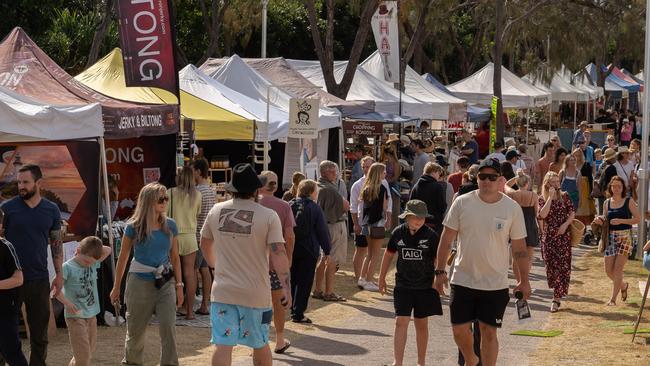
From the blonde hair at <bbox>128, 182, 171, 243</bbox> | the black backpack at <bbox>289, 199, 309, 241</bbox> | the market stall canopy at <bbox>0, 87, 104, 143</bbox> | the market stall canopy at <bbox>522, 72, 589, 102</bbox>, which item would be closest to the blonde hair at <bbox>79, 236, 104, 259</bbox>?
the blonde hair at <bbox>128, 182, 171, 243</bbox>

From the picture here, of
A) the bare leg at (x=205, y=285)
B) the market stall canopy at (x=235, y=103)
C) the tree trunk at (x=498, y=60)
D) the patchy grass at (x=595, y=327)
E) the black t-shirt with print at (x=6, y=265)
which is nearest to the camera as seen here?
the black t-shirt with print at (x=6, y=265)

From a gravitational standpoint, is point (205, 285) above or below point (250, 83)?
below

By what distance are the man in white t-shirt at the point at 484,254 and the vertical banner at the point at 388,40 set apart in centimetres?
1535

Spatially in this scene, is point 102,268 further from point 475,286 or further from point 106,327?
point 475,286

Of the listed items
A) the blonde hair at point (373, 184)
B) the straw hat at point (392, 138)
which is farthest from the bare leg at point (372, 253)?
the straw hat at point (392, 138)

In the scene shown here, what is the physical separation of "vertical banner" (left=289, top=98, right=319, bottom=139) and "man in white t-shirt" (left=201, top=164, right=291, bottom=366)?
356 inches

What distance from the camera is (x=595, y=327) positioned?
12453 millimetres

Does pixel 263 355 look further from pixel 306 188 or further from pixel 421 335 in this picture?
pixel 306 188

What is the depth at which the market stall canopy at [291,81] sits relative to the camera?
21.8 metres

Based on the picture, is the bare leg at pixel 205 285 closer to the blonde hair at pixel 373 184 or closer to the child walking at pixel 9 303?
the blonde hair at pixel 373 184

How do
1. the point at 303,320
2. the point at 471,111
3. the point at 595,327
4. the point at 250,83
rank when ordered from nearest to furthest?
the point at 303,320 < the point at 595,327 < the point at 250,83 < the point at 471,111

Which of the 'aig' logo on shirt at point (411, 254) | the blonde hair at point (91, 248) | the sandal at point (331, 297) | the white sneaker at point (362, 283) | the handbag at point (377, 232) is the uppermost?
the blonde hair at point (91, 248)

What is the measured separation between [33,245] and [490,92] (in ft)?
101

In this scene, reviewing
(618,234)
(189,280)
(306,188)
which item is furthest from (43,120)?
(618,234)
